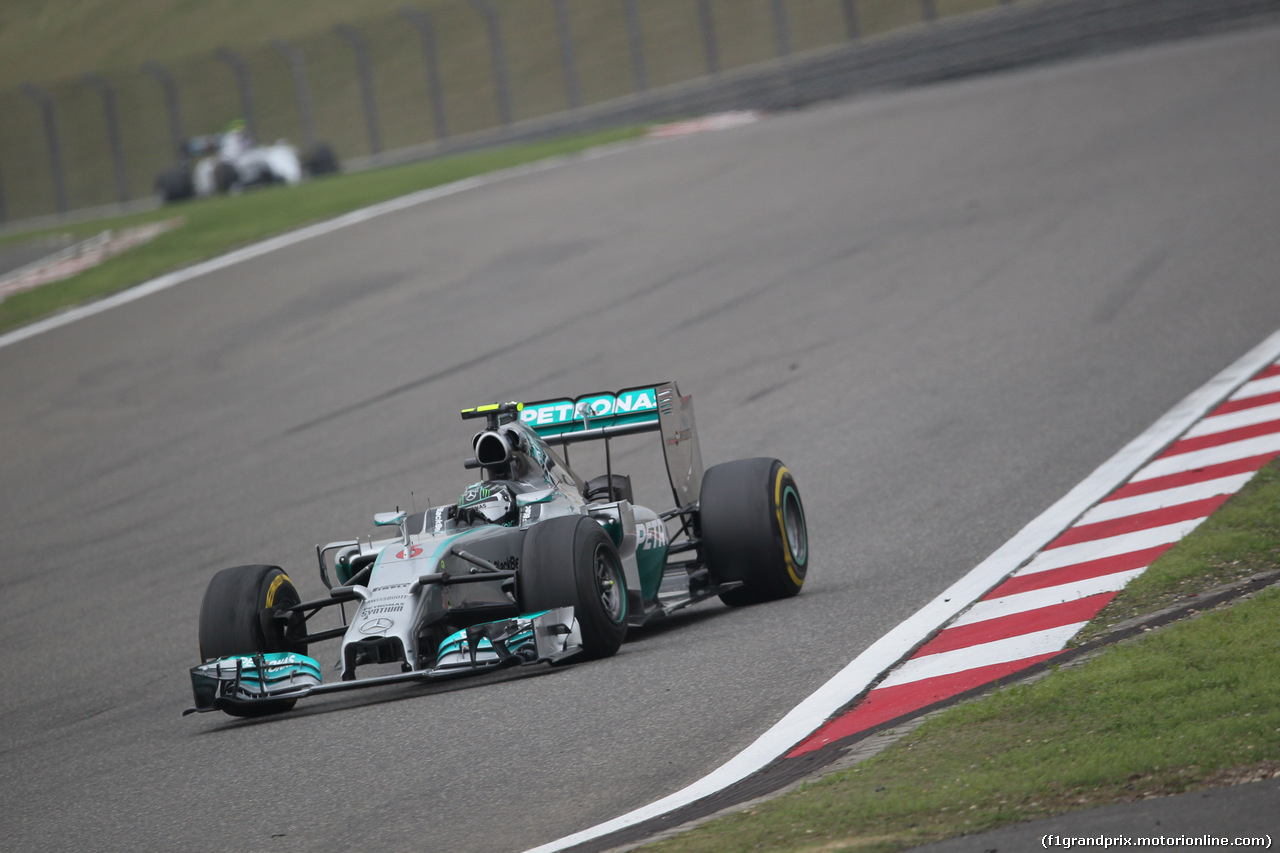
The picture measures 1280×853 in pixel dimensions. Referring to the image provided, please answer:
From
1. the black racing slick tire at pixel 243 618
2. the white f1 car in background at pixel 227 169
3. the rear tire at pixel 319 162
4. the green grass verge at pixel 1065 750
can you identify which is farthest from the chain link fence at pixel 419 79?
the green grass verge at pixel 1065 750

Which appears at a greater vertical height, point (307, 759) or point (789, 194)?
point (789, 194)

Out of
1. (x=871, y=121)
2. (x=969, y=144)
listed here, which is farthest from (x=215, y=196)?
(x=969, y=144)

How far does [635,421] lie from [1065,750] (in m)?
4.78

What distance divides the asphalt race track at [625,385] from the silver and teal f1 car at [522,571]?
8.1 inches

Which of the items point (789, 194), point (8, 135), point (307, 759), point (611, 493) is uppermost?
point (8, 135)

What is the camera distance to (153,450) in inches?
581

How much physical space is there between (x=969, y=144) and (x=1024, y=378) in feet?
32.0

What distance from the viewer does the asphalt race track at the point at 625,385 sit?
240 inches

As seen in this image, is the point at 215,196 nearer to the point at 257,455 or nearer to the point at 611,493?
the point at 257,455

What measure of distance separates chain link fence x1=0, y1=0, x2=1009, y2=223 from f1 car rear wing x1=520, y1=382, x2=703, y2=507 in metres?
23.4

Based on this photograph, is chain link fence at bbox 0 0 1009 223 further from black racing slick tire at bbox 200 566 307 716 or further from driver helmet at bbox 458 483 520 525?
black racing slick tire at bbox 200 566 307 716

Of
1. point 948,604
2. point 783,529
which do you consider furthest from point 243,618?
point 948,604

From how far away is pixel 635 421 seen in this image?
362 inches

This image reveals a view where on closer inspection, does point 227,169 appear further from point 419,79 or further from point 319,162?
point 419,79
